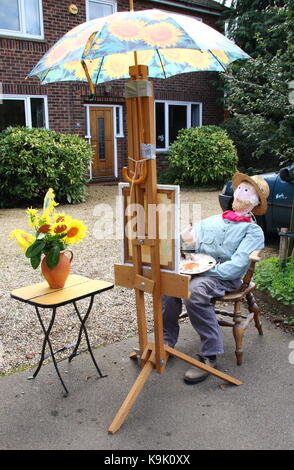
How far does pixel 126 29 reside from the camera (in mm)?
2361

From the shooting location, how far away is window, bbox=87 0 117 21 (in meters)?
12.9

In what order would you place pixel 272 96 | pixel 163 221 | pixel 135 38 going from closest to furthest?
pixel 135 38, pixel 163 221, pixel 272 96

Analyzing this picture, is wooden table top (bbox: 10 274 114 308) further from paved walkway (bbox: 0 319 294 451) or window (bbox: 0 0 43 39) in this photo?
window (bbox: 0 0 43 39)

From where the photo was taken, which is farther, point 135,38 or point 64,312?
point 64,312

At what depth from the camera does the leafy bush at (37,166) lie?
951cm

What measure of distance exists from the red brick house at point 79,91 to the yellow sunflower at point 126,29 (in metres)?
9.98

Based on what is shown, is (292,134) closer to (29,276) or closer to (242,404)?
(29,276)

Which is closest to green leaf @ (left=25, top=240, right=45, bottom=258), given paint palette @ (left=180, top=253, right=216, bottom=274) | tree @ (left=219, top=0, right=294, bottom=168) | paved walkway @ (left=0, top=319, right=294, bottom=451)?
paved walkway @ (left=0, top=319, right=294, bottom=451)

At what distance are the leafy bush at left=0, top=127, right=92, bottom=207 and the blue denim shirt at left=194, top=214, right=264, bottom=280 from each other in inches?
264

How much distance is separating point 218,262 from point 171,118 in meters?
13.1

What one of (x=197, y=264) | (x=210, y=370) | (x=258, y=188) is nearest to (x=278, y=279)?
(x=258, y=188)

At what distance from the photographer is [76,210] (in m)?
9.64

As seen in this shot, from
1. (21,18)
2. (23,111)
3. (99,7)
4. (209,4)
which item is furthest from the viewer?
(209,4)

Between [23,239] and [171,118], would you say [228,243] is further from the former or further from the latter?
[171,118]
